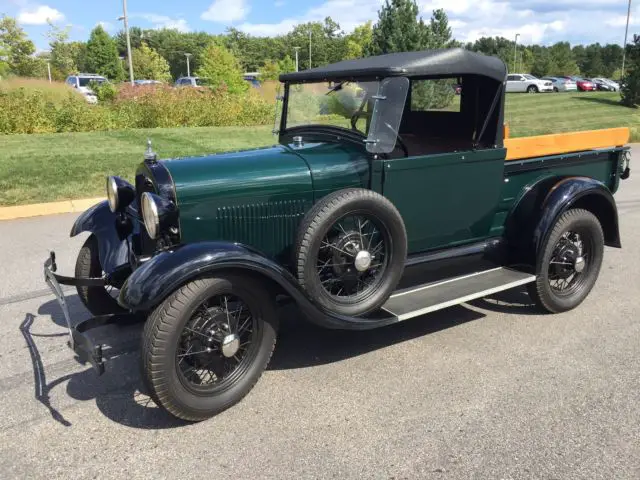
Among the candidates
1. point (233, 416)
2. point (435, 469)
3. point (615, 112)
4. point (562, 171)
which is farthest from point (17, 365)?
point (615, 112)

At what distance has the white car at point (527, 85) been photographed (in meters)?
37.2

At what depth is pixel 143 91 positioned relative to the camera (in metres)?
16.2

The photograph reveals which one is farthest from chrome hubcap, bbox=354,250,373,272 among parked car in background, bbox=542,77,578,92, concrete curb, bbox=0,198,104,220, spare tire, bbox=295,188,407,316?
parked car in background, bbox=542,77,578,92

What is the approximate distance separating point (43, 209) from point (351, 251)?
5.55 meters

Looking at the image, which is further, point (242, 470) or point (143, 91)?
point (143, 91)

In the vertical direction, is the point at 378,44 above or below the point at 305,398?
above

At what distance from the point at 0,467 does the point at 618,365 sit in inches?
135

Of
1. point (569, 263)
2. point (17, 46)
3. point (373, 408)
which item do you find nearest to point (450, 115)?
point (569, 263)

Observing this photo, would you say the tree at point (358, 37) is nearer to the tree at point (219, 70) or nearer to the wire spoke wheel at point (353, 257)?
the tree at point (219, 70)

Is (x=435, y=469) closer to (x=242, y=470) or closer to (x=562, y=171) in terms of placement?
(x=242, y=470)

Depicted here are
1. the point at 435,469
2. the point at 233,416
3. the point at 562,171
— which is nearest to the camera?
the point at 435,469

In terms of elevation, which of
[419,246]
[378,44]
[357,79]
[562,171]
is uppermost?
[378,44]

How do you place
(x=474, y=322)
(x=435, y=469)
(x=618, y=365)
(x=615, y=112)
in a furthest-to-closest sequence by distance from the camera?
(x=615, y=112) → (x=474, y=322) → (x=618, y=365) → (x=435, y=469)

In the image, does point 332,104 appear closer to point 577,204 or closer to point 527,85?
point 577,204
